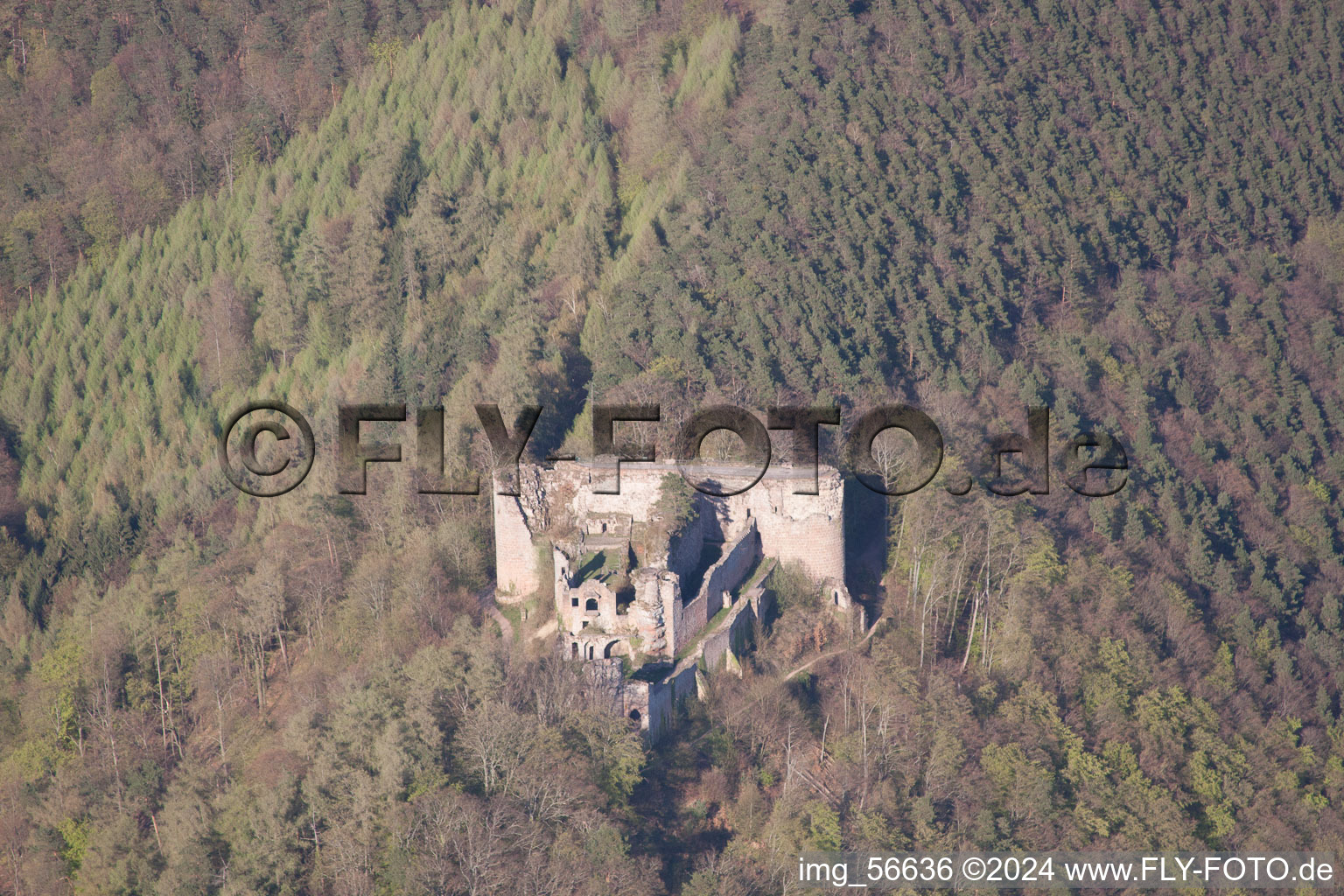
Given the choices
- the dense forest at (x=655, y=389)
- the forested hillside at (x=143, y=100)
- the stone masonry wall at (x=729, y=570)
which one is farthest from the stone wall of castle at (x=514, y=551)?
the forested hillside at (x=143, y=100)

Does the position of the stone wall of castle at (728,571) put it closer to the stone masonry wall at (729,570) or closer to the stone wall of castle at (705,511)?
the stone masonry wall at (729,570)

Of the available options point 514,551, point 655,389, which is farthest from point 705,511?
point 655,389

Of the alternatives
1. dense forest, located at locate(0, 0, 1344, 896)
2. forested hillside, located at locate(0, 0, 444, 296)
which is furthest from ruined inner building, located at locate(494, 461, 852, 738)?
forested hillside, located at locate(0, 0, 444, 296)

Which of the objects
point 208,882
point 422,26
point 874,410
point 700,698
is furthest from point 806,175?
point 208,882

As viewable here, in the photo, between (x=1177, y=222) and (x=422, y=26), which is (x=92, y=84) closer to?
(x=422, y=26)

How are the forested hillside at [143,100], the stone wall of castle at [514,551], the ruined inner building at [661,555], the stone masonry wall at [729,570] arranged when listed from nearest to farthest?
the ruined inner building at [661,555] < the stone masonry wall at [729,570] < the stone wall of castle at [514,551] < the forested hillside at [143,100]

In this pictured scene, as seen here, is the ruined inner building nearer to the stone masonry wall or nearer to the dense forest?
the stone masonry wall

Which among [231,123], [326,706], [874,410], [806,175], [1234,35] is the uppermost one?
[1234,35]
